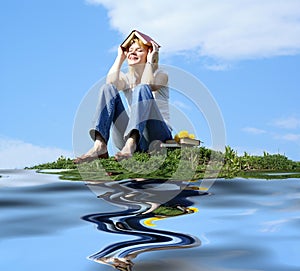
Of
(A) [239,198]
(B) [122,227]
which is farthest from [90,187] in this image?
(B) [122,227]

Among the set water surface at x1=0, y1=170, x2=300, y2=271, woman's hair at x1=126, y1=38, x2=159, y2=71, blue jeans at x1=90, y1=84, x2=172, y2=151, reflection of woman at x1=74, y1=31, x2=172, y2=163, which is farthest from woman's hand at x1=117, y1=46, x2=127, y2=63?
water surface at x1=0, y1=170, x2=300, y2=271

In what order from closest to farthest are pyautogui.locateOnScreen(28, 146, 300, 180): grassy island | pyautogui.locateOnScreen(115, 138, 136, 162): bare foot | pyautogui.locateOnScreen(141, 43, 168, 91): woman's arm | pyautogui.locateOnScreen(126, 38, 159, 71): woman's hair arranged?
1. pyautogui.locateOnScreen(28, 146, 300, 180): grassy island
2. pyautogui.locateOnScreen(115, 138, 136, 162): bare foot
3. pyautogui.locateOnScreen(141, 43, 168, 91): woman's arm
4. pyautogui.locateOnScreen(126, 38, 159, 71): woman's hair

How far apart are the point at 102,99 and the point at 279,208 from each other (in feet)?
13.0

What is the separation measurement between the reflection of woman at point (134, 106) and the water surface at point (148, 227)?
6.81 feet

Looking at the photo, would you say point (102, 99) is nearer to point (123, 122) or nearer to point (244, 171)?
point (123, 122)

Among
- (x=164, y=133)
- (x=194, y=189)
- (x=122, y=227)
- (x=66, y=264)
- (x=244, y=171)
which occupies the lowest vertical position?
(x=66, y=264)

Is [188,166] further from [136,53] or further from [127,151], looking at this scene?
[136,53]

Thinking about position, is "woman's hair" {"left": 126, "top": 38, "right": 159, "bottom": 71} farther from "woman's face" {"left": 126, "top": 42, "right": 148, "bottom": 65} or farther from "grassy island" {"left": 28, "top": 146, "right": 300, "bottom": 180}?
"grassy island" {"left": 28, "top": 146, "right": 300, "bottom": 180}

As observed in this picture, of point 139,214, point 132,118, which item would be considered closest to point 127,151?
point 132,118

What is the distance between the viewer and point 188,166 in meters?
6.48

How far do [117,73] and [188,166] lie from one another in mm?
2140

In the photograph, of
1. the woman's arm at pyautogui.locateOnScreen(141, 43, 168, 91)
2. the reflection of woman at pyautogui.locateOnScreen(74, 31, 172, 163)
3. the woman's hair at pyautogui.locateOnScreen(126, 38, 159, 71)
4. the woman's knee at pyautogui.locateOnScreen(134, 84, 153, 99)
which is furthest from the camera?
the woman's hair at pyautogui.locateOnScreen(126, 38, 159, 71)

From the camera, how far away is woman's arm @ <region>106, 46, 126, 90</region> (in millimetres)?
7707

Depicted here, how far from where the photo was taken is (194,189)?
4828 mm
